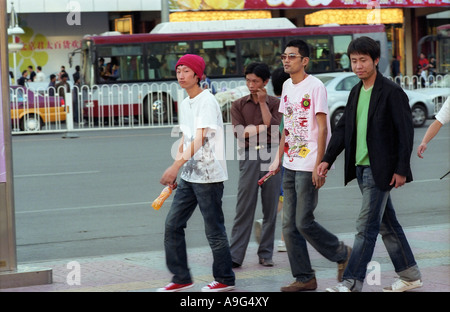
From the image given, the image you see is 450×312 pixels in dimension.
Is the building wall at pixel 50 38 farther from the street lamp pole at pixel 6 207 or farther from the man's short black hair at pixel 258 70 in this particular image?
the street lamp pole at pixel 6 207

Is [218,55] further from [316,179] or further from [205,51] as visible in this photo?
Result: [316,179]

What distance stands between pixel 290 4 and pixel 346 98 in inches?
590

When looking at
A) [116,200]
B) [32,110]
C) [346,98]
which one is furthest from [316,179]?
[32,110]

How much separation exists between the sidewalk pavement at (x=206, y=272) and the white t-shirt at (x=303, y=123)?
0.94 metres

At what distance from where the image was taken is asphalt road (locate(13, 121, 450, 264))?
835 centimetres

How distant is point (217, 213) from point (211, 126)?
2.04 feet

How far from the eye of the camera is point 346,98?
20.2 metres

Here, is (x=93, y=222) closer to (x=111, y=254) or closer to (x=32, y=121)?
(x=111, y=254)

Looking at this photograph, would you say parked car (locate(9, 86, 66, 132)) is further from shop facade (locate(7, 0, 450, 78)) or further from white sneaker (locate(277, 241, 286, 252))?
white sneaker (locate(277, 241, 286, 252))

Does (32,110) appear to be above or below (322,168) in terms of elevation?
above

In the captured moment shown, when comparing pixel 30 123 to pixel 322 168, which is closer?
pixel 322 168

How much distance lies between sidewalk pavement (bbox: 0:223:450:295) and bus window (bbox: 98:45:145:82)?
19.3m

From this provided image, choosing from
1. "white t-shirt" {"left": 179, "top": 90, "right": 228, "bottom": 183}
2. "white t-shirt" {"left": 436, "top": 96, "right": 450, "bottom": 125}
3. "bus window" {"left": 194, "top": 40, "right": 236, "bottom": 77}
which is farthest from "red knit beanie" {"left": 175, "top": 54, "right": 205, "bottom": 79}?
"bus window" {"left": 194, "top": 40, "right": 236, "bottom": 77}
